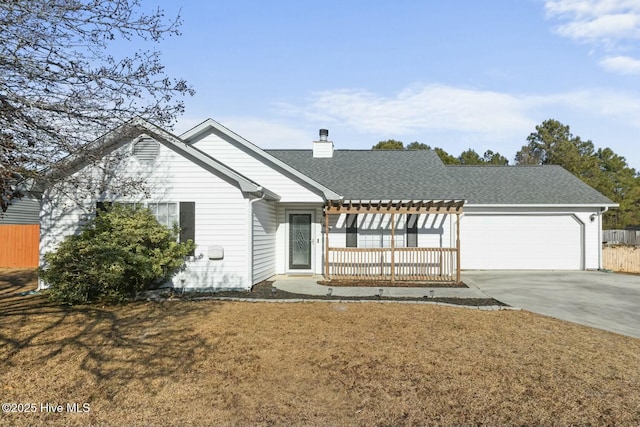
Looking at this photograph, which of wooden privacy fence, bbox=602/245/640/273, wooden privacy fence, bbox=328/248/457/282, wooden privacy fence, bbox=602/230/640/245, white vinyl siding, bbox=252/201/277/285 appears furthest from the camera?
wooden privacy fence, bbox=602/230/640/245

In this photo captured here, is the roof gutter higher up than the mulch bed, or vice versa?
the roof gutter

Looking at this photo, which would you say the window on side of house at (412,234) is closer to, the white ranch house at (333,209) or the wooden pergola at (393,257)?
the white ranch house at (333,209)

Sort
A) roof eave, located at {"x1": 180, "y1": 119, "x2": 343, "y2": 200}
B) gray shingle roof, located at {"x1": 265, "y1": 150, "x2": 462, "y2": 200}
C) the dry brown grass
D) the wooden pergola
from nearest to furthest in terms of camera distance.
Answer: the dry brown grass < the wooden pergola < roof eave, located at {"x1": 180, "y1": 119, "x2": 343, "y2": 200} < gray shingle roof, located at {"x1": 265, "y1": 150, "x2": 462, "y2": 200}

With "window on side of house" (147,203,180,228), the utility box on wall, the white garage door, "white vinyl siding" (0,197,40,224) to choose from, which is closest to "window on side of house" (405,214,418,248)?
the white garage door

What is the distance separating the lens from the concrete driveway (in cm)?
837

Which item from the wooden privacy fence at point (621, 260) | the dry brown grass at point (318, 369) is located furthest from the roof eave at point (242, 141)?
the wooden privacy fence at point (621, 260)

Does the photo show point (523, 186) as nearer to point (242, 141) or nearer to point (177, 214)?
point (242, 141)

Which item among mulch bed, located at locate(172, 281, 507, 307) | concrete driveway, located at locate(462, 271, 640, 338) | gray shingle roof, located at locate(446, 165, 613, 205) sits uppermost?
gray shingle roof, located at locate(446, 165, 613, 205)

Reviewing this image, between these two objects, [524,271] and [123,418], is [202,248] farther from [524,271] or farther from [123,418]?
[524,271]

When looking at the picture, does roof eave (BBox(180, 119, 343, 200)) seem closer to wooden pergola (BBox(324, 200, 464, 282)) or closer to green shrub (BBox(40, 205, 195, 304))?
wooden pergola (BBox(324, 200, 464, 282))

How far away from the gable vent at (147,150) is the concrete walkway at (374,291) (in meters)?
4.73

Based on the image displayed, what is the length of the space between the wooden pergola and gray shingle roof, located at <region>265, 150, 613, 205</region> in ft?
4.17

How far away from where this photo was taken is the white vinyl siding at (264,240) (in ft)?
38.7

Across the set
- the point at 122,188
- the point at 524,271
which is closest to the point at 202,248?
the point at 122,188
